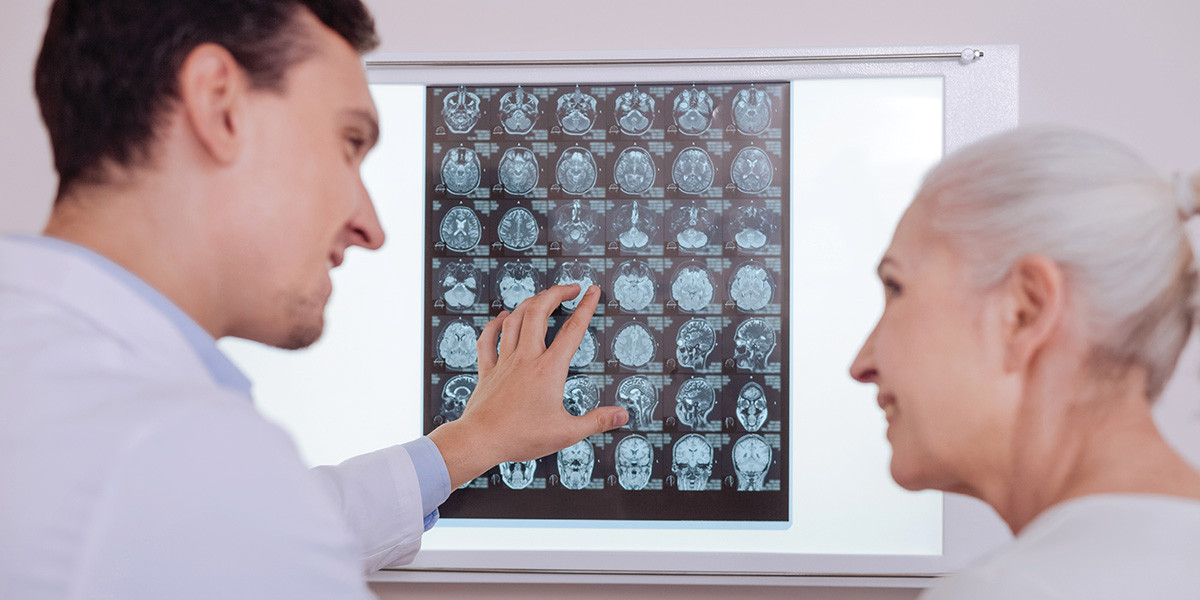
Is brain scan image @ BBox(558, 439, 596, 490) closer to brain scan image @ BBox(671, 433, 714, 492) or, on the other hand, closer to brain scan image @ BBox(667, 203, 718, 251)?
brain scan image @ BBox(671, 433, 714, 492)

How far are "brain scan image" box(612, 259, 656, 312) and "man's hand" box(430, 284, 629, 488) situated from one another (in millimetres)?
119

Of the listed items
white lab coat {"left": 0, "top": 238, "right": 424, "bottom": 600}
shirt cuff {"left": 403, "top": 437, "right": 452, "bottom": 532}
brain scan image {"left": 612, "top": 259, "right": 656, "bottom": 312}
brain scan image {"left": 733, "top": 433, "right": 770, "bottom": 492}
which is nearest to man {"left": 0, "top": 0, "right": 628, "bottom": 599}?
white lab coat {"left": 0, "top": 238, "right": 424, "bottom": 600}

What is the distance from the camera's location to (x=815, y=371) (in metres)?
1.48

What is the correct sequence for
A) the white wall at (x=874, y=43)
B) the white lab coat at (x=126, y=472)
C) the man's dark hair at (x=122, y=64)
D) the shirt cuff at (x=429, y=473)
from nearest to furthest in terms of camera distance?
the white lab coat at (x=126, y=472) → the man's dark hair at (x=122, y=64) → the shirt cuff at (x=429, y=473) → the white wall at (x=874, y=43)

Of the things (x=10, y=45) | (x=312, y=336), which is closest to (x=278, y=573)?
(x=312, y=336)

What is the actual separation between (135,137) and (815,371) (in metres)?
1.13

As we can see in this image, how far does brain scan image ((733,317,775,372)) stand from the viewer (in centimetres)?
148

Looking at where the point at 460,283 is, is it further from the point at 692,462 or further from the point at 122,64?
the point at 122,64

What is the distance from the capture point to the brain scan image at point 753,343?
4.87ft

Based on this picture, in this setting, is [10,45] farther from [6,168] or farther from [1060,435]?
[1060,435]

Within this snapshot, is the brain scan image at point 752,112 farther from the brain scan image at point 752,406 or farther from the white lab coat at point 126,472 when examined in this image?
the white lab coat at point 126,472

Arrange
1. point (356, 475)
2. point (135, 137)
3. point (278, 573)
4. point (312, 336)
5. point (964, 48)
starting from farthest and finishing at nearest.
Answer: point (964, 48) → point (356, 475) → point (312, 336) → point (135, 137) → point (278, 573)

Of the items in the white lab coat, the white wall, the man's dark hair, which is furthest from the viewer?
the white wall

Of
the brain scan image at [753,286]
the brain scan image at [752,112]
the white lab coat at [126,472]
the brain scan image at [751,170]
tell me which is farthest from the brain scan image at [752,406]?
the white lab coat at [126,472]
